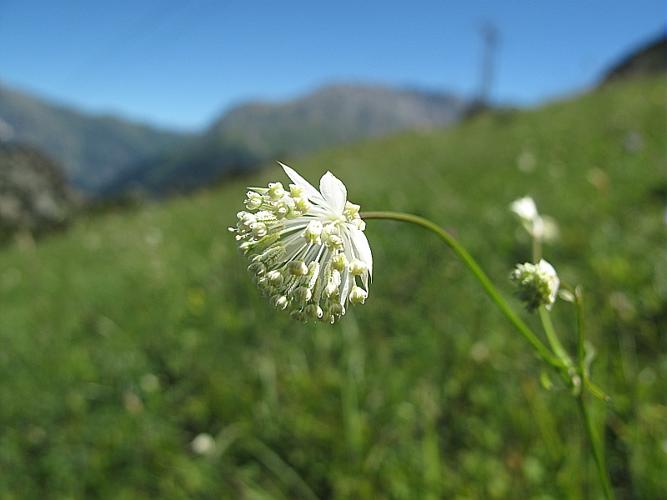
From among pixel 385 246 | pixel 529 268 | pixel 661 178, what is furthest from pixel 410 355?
pixel 661 178

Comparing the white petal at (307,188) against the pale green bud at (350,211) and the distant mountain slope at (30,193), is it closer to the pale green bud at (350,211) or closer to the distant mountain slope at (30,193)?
the pale green bud at (350,211)

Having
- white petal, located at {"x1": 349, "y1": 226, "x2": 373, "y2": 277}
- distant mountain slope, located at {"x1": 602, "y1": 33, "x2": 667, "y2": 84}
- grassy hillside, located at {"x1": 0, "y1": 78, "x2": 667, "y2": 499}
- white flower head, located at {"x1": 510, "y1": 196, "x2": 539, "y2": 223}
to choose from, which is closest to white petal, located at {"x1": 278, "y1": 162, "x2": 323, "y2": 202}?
white petal, located at {"x1": 349, "y1": 226, "x2": 373, "y2": 277}

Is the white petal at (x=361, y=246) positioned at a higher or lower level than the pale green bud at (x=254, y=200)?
lower

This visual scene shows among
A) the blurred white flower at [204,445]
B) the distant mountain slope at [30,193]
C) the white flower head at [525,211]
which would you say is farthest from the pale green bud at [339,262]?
the distant mountain slope at [30,193]

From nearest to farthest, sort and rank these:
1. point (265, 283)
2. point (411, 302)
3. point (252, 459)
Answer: point (265, 283), point (252, 459), point (411, 302)

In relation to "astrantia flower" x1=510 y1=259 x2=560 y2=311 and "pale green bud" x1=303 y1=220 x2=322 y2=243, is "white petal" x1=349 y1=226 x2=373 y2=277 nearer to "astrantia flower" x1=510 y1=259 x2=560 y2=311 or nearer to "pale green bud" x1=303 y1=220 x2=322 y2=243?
"pale green bud" x1=303 y1=220 x2=322 y2=243

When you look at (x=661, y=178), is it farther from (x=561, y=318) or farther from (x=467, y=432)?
(x=467, y=432)

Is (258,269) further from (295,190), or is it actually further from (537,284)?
(537,284)
